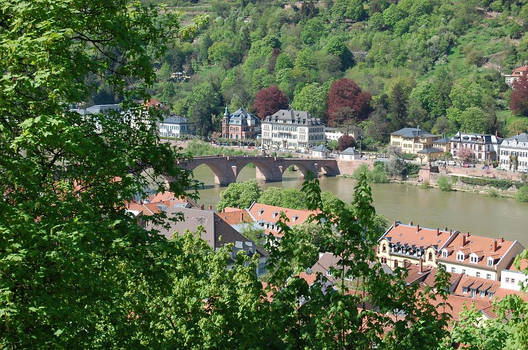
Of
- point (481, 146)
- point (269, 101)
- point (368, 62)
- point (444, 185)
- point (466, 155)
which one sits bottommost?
point (444, 185)

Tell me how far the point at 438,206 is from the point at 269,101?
22541 millimetres

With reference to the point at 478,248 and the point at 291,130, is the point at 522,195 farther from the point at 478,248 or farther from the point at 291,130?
the point at 291,130

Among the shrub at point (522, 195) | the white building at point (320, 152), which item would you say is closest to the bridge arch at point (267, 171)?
the white building at point (320, 152)

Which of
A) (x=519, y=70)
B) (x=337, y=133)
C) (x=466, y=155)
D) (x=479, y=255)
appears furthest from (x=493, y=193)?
(x=479, y=255)

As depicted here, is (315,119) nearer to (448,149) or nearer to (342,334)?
(448,149)

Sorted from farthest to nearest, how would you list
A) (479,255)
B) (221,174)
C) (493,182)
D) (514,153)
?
(514,153)
(221,174)
(493,182)
(479,255)

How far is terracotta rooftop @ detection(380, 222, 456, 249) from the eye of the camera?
23.8m

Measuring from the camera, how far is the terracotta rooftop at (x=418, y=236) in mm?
23781

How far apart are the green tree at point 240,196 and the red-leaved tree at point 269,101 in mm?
26141

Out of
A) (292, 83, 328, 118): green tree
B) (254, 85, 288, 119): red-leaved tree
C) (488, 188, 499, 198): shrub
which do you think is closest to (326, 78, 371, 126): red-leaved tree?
(292, 83, 328, 118): green tree

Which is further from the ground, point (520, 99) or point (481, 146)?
point (520, 99)

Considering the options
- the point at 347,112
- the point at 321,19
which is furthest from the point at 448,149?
the point at 321,19

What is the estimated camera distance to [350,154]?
46750mm

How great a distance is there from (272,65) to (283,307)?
201 ft
